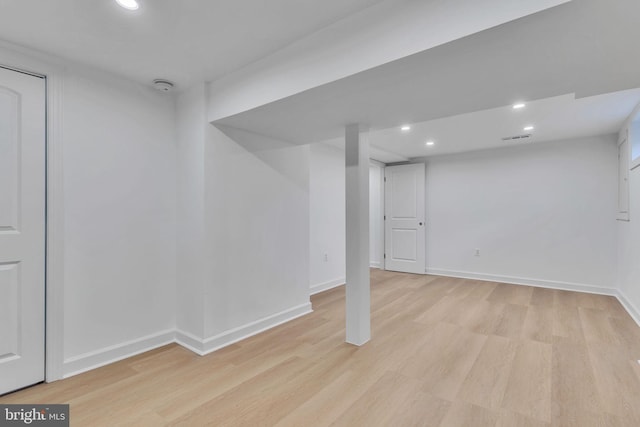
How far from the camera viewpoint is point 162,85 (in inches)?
97.7

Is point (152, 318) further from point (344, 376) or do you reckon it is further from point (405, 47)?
point (405, 47)

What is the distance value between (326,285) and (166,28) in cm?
383

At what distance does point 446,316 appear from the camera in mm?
3361

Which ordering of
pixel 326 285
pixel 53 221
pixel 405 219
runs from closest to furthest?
pixel 53 221, pixel 326 285, pixel 405 219

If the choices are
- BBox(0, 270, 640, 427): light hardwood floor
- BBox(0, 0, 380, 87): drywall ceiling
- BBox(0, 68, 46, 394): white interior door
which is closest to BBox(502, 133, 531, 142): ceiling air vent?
BBox(0, 270, 640, 427): light hardwood floor

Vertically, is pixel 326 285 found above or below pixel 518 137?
below

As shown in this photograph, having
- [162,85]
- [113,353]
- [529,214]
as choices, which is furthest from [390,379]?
[529,214]

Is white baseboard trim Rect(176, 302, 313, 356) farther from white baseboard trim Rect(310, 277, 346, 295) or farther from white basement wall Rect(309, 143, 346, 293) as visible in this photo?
white basement wall Rect(309, 143, 346, 293)

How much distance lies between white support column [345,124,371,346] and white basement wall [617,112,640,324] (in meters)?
2.93

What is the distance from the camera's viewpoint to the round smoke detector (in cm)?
244

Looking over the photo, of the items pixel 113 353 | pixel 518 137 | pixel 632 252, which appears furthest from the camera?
pixel 518 137

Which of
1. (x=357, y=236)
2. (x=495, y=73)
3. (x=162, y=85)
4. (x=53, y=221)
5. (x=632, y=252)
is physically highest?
(x=162, y=85)

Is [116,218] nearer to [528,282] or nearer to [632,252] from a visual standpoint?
[632,252]

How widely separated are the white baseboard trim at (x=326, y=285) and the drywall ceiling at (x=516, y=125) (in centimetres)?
227
